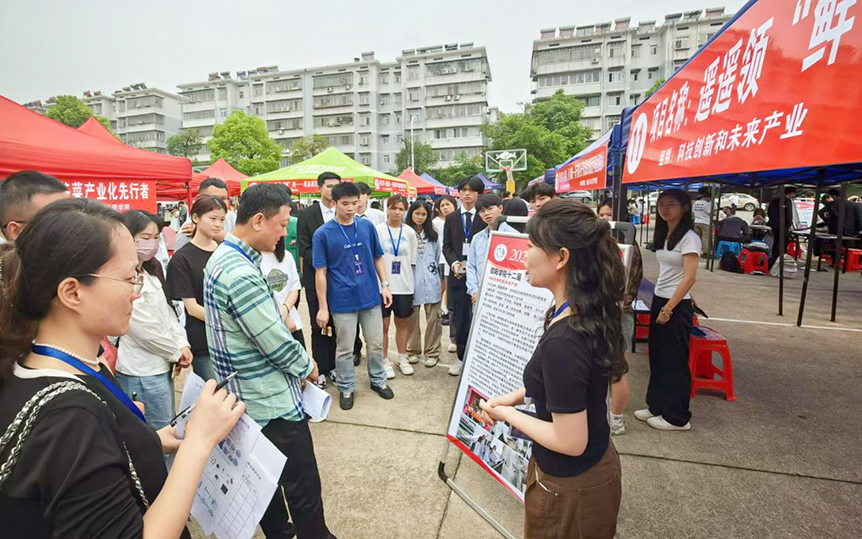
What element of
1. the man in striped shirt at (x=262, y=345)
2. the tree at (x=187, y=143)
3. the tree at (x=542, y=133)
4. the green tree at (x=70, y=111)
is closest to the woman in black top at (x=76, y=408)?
the man in striped shirt at (x=262, y=345)

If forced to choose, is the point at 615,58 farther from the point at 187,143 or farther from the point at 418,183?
the point at 187,143

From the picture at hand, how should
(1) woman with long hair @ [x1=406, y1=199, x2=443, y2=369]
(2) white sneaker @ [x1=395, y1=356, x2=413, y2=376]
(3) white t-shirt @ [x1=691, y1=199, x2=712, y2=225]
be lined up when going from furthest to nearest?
1. (3) white t-shirt @ [x1=691, y1=199, x2=712, y2=225]
2. (1) woman with long hair @ [x1=406, y1=199, x2=443, y2=369]
3. (2) white sneaker @ [x1=395, y1=356, x2=413, y2=376]

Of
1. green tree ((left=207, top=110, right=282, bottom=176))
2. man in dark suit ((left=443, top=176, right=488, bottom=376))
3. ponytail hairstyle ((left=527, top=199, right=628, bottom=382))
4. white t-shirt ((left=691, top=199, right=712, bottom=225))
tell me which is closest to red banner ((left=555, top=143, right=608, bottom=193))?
man in dark suit ((left=443, top=176, right=488, bottom=376))

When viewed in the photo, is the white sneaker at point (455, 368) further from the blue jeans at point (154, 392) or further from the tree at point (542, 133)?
the tree at point (542, 133)

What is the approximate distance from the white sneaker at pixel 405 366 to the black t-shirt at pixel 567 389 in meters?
3.04

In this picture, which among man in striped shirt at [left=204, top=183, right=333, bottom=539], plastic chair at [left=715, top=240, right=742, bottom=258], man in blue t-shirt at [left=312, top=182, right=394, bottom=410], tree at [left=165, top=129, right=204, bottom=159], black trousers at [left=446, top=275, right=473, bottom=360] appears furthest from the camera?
tree at [left=165, top=129, right=204, bottom=159]

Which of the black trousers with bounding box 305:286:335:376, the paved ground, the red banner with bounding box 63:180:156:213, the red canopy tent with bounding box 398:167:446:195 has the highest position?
the red canopy tent with bounding box 398:167:446:195

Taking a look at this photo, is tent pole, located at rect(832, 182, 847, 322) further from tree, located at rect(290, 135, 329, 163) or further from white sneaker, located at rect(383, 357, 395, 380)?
tree, located at rect(290, 135, 329, 163)

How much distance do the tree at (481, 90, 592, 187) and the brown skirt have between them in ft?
92.0

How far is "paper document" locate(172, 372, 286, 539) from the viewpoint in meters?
1.25

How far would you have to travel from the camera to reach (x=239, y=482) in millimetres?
1314

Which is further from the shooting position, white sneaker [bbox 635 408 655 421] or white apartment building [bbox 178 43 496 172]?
white apartment building [bbox 178 43 496 172]

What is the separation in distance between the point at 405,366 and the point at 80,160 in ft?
11.9

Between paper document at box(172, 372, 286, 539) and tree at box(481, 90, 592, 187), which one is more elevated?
tree at box(481, 90, 592, 187)
